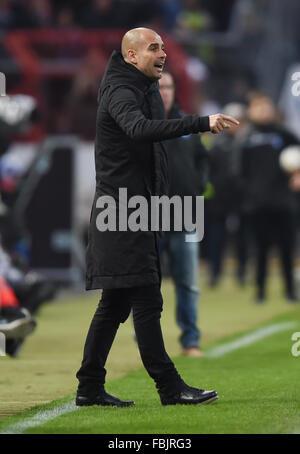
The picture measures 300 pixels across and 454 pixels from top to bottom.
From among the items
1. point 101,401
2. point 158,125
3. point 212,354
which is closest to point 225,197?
point 212,354

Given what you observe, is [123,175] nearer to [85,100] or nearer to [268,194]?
[268,194]

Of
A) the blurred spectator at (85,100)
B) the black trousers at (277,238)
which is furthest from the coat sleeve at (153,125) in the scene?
the blurred spectator at (85,100)

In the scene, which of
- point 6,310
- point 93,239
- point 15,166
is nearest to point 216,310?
point 15,166

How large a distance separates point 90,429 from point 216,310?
8.20 m

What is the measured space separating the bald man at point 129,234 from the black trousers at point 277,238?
27.5 ft

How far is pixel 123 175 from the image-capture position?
6.94 metres

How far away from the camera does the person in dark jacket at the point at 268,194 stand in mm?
15359

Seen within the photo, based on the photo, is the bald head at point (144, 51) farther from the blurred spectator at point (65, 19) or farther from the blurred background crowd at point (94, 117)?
the blurred spectator at point (65, 19)

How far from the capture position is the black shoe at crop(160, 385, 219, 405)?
277 inches

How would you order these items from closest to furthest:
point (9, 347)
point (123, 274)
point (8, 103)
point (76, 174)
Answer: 1. point (123, 274)
2. point (9, 347)
3. point (8, 103)
4. point (76, 174)

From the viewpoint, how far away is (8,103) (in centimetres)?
1439


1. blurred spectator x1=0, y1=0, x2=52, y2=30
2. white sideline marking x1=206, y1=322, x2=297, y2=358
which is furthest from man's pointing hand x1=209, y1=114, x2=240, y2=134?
blurred spectator x1=0, y1=0, x2=52, y2=30

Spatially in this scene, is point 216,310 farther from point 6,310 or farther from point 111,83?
point 111,83

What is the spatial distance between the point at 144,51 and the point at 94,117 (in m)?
12.3
